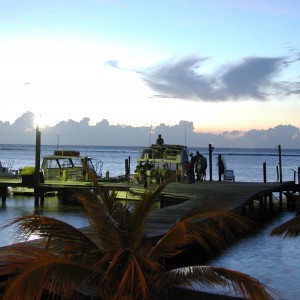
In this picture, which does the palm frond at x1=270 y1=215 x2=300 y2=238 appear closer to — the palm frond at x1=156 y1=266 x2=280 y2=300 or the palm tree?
the palm tree

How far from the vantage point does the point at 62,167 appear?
1379 inches

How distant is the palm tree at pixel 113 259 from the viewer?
5.64 meters

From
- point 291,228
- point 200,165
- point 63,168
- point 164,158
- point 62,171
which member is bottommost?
point 291,228

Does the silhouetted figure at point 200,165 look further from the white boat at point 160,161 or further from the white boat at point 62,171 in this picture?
the white boat at point 62,171

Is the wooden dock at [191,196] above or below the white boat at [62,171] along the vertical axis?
below

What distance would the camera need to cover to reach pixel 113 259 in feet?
19.4

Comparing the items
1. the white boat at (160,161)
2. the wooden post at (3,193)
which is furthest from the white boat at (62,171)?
the white boat at (160,161)

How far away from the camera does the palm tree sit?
18.5 ft

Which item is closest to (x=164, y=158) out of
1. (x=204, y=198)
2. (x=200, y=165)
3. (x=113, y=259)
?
(x=200, y=165)

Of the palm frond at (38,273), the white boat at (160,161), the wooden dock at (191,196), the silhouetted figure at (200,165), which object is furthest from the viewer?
the silhouetted figure at (200,165)

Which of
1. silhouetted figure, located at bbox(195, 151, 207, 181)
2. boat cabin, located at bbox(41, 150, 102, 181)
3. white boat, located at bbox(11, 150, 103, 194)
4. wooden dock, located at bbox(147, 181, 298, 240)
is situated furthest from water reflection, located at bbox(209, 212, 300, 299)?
boat cabin, located at bbox(41, 150, 102, 181)

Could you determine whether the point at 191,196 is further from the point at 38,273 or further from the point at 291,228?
the point at 38,273

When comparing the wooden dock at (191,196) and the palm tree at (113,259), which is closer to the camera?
the palm tree at (113,259)

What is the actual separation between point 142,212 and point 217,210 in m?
0.99
